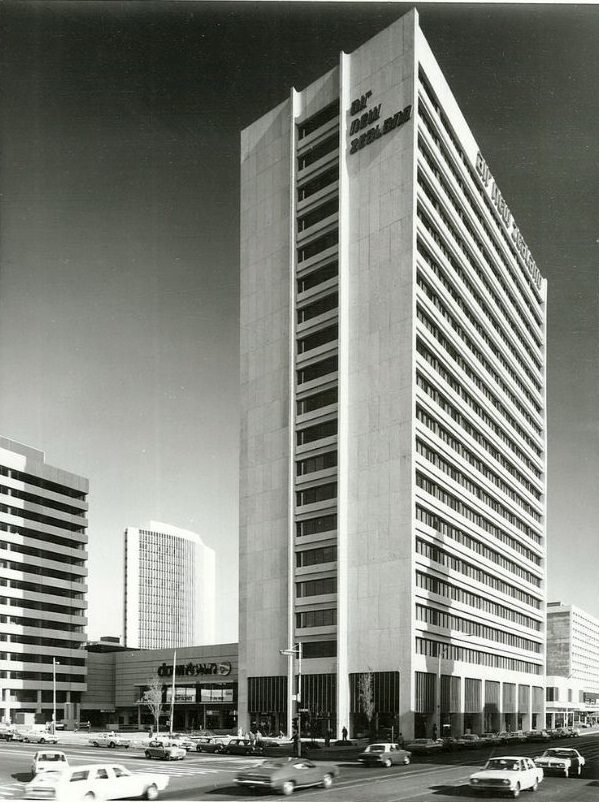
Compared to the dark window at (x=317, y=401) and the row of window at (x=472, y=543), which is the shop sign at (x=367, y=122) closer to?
the dark window at (x=317, y=401)

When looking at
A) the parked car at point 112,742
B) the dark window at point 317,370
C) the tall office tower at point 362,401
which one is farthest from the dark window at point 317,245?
the parked car at point 112,742

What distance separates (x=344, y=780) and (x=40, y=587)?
349 ft

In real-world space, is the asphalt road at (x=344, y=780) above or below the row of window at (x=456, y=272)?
below

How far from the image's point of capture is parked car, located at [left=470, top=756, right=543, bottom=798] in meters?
38.3

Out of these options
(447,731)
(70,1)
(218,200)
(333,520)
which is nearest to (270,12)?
(70,1)

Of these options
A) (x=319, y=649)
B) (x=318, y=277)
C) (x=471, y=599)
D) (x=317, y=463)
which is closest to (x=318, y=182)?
(x=318, y=277)

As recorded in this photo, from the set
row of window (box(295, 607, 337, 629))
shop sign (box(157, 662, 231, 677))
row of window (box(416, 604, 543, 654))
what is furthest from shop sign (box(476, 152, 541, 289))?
shop sign (box(157, 662, 231, 677))

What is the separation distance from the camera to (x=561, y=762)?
47719 millimetres

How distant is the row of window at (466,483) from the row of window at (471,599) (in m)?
11.2

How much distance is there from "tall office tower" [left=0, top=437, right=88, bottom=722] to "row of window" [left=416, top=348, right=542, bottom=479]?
7012cm

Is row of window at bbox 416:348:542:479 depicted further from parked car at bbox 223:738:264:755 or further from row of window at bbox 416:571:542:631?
parked car at bbox 223:738:264:755

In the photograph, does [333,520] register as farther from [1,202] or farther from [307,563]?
[1,202]

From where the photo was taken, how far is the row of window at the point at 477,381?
3556 inches

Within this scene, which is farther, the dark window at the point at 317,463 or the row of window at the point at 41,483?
the row of window at the point at 41,483
